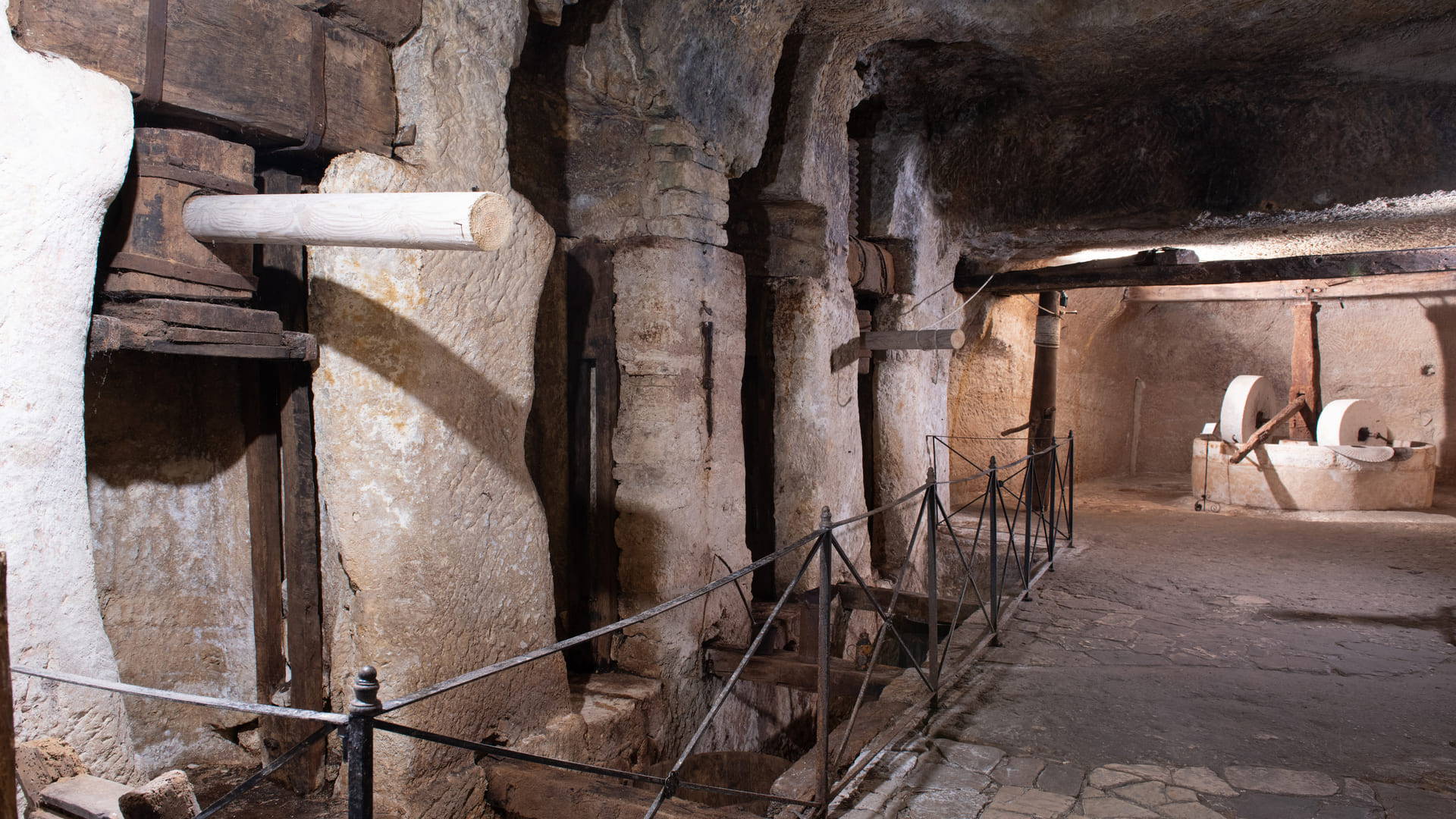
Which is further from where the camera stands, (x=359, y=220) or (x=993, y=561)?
(x=993, y=561)

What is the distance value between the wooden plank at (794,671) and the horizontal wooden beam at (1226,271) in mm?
4932

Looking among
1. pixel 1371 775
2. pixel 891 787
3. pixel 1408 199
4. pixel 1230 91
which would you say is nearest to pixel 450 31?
pixel 891 787

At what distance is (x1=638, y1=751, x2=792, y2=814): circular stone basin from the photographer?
4.78 m

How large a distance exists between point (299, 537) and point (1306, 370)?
12.3m

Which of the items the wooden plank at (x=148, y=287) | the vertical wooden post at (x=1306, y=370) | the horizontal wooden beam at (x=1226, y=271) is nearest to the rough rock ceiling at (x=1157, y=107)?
the horizontal wooden beam at (x=1226, y=271)

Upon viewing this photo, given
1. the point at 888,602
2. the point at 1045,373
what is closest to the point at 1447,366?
the point at 1045,373

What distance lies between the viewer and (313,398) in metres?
3.03

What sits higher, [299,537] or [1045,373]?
[1045,373]

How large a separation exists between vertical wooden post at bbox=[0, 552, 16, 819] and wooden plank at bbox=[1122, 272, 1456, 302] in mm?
13265

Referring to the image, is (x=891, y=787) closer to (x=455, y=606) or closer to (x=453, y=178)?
(x=455, y=606)

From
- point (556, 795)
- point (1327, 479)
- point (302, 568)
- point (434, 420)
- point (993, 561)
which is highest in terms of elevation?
point (434, 420)

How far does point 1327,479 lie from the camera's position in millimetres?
9773

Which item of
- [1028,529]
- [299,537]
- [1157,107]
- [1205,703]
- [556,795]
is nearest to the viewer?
[299,537]

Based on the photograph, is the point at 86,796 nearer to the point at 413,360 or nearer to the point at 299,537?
the point at 299,537
